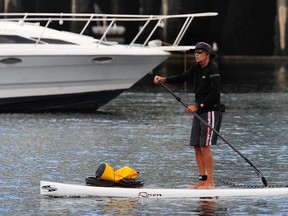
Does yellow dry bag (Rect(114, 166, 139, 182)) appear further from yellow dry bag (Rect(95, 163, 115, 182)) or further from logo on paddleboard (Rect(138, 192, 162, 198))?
logo on paddleboard (Rect(138, 192, 162, 198))

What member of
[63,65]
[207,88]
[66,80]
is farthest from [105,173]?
[66,80]

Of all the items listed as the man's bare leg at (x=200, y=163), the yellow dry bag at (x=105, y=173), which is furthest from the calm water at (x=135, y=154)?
the man's bare leg at (x=200, y=163)

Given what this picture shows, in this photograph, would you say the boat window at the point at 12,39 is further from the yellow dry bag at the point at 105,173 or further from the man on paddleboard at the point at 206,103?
the yellow dry bag at the point at 105,173

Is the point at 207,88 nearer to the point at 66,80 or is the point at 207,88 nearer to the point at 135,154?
the point at 135,154

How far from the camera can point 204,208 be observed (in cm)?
1484

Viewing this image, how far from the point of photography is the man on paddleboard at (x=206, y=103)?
616 inches

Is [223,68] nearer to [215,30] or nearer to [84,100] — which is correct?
[215,30]

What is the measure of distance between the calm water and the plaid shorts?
75 centimetres

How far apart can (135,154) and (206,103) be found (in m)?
4.91

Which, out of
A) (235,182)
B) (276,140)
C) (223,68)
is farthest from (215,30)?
(235,182)

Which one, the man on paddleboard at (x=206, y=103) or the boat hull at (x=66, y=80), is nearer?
the man on paddleboard at (x=206, y=103)

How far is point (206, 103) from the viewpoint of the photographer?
15641mm

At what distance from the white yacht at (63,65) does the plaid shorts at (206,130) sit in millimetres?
11897

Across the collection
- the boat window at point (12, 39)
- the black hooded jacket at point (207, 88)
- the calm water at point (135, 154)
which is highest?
the boat window at point (12, 39)
